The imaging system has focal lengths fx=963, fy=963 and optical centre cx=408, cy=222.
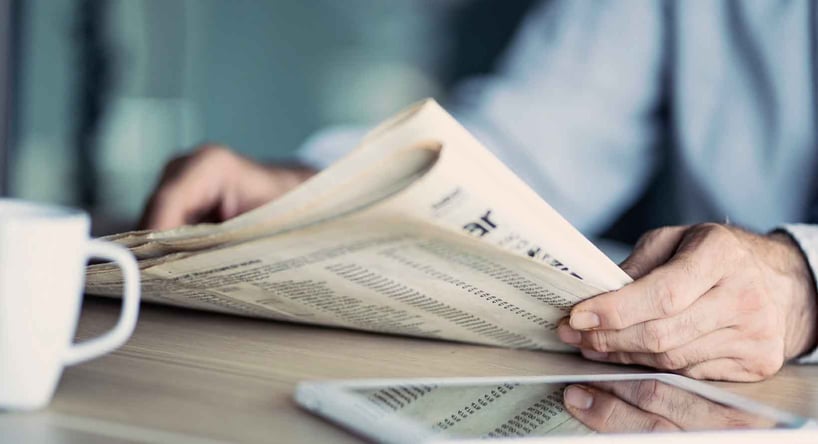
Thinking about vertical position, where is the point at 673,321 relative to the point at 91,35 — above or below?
above

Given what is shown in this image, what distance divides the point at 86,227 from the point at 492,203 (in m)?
0.16

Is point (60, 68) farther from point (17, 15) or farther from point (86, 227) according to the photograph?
point (86, 227)

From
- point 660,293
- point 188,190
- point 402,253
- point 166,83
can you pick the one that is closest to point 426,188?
point 402,253

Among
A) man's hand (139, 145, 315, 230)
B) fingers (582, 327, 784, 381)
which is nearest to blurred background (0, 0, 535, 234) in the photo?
man's hand (139, 145, 315, 230)

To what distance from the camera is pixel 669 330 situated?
0.48 metres

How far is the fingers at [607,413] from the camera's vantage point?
0.34 metres

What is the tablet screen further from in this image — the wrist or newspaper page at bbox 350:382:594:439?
the wrist

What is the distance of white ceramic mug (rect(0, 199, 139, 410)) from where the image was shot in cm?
32

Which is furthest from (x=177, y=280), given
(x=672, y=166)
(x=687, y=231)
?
(x=672, y=166)

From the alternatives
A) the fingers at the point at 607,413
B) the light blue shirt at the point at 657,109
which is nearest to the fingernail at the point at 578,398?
the fingers at the point at 607,413

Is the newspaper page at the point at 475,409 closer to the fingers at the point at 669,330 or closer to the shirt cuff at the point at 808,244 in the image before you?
the fingers at the point at 669,330

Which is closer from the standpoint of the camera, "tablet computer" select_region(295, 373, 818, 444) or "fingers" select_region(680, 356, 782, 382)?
"tablet computer" select_region(295, 373, 818, 444)

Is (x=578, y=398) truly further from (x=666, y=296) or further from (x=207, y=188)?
(x=207, y=188)

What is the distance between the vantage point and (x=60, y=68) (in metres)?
2.67
